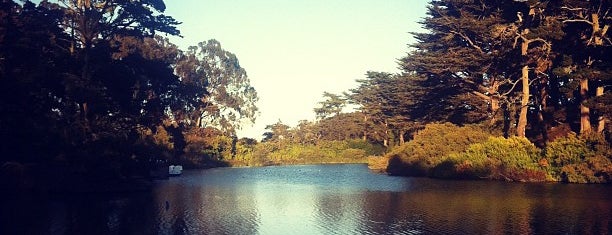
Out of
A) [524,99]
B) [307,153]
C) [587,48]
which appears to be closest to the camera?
[587,48]

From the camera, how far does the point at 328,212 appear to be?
2606 cm

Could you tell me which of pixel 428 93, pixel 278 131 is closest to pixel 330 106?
pixel 278 131

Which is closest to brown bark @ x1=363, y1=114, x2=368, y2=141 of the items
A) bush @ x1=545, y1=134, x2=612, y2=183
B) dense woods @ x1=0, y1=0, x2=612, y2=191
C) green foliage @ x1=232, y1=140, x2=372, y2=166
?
green foliage @ x1=232, y1=140, x2=372, y2=166

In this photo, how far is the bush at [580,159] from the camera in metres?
39.8

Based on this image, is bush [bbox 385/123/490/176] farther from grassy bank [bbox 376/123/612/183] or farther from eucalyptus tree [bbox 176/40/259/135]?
eucalyptus tree [bbox 176/40/259/135]

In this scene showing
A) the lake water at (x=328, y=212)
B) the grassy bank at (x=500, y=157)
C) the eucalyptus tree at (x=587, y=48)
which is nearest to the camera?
the lake water at (x=328, y=212)

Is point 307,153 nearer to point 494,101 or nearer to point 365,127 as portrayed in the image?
point 365,127

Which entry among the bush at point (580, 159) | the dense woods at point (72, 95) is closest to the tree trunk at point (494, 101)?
the bush at point (580, 159)

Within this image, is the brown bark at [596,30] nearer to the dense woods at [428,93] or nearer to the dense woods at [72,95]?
the dense woods at [428,93]

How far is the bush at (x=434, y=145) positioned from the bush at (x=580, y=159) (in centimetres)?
943

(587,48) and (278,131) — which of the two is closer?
(587,48)

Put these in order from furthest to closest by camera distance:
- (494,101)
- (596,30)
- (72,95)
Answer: (494,101) → (596,30) → (72,95)

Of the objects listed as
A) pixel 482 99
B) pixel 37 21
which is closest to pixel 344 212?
pixel 37 21

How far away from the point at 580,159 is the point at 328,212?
24986 mm
